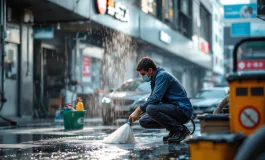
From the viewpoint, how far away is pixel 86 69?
25.8m

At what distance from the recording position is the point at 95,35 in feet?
82.2

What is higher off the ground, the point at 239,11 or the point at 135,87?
the point at 239,11

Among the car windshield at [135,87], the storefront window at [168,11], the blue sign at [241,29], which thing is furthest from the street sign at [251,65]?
the car windshield at [135,87]

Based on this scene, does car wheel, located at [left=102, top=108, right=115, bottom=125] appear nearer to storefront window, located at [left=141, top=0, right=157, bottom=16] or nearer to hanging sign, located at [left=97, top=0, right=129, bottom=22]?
hanging sign, located at [left=97, top=0, right=129, bottom=22]

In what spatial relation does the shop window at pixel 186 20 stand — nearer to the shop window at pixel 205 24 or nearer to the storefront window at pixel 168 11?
the storefront window at pixel 168 11

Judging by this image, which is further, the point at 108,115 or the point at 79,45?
the point at 79,45

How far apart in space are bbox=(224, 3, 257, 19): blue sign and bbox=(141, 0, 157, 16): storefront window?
806 cm

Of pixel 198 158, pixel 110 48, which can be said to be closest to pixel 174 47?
pixel 110 48

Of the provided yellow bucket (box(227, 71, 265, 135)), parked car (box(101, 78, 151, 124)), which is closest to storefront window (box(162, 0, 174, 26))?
parked car (box(101, 78, 151, 124))

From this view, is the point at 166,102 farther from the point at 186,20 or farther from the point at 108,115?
the point at 186,20

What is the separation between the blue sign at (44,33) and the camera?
20594mm

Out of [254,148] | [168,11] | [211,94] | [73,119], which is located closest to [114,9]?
[211,94]

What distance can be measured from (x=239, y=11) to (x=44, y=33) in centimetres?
2157

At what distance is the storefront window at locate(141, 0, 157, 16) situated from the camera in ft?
97.2
